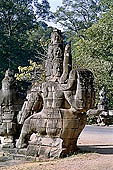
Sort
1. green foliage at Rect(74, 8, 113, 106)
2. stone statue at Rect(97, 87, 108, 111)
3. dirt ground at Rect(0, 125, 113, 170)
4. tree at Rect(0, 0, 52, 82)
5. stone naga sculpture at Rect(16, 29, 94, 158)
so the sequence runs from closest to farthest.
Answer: dirt ground at Rect(0, 125, 113, 170), stone naga sculpture at Rect(16, 29, 94, 158), stone statue at Rect(97, 87, 108, 111), green foliage at Rect(74, 8, 113, 106), tree at Rect(0, 0, 52, 82)

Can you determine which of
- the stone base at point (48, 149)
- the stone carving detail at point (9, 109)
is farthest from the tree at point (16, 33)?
the stone base at point (48, 149)

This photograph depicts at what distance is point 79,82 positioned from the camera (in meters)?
8.95

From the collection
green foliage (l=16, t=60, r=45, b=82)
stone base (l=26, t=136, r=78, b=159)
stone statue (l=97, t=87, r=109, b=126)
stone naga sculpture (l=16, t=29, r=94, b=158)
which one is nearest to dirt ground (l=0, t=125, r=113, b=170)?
stone base (l=26, t=136, r=78, b=159)

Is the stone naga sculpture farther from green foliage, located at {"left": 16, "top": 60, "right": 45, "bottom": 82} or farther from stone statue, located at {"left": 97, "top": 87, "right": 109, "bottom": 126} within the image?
green foliage, located at {"left": 16, "top": 60, "right": 45, "bottom": 82}

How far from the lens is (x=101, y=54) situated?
92.8ft

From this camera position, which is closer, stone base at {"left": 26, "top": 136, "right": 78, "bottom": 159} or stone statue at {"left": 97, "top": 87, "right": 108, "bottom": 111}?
stone base at {"left": 26, "top": 136, "right": 78, "bottom": 159}

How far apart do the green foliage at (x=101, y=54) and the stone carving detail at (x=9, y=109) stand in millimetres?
16511

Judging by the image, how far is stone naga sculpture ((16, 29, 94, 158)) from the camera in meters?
9.04

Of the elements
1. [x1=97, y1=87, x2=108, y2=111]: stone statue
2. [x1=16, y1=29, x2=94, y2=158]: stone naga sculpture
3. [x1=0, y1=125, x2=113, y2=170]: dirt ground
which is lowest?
[x1=0, y1=125, x2=113, y2=170]: dirt ground

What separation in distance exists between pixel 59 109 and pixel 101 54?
19274mm

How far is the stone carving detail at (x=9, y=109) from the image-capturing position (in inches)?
412

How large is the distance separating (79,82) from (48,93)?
43.7 inches

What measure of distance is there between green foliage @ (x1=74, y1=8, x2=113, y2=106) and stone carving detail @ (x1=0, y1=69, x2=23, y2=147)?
16511 mm

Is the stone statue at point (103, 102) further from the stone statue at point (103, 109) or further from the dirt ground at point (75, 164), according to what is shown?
the dirt ground at point (75, 164)
